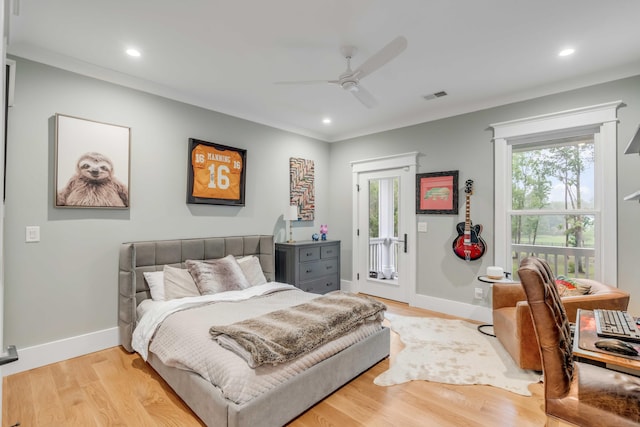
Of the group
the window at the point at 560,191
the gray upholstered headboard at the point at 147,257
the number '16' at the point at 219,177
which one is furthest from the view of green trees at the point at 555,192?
the number '16' at the point at 219,177

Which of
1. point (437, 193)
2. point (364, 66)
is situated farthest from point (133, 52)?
point (437, 193)

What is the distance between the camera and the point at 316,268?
15.1ft

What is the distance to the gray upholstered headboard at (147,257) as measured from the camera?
3.03 m

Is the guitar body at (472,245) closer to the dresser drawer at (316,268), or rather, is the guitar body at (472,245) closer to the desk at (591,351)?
the dresser drawer at (316,268)

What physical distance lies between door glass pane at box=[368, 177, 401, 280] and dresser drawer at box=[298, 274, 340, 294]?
609 mm

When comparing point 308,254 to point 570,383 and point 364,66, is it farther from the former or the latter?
point 570,383

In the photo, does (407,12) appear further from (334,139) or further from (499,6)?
(334,139)

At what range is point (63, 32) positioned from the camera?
8.21ft

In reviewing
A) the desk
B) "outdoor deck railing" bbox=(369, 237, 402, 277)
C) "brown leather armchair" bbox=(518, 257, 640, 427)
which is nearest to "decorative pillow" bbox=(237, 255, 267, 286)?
"outdoor deck railing" bbox=(369, 237, 402, 277)

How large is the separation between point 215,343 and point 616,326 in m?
2.23

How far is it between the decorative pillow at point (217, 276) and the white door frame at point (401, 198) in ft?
7.11

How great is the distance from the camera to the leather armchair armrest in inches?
125

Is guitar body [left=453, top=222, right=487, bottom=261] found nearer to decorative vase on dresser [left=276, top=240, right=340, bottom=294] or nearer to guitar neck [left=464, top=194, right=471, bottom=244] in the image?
guitar neck [left=464, top=194, right=471, bottom=244]

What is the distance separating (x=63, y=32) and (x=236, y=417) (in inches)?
119
